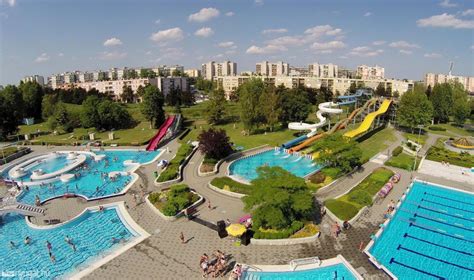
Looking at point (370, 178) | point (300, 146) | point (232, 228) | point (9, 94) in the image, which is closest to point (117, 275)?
point (232, 228)

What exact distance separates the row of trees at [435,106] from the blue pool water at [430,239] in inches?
1166

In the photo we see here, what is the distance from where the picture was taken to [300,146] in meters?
50.2

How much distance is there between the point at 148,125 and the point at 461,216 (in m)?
61.8

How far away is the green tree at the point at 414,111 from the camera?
5869cm

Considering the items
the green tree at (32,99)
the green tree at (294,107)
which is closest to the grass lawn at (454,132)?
the green tree at (294,107)

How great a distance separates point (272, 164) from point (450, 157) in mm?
26774

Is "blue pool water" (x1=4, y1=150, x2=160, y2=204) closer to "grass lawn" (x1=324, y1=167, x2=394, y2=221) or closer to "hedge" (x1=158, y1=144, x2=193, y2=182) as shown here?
"hedge" (x1=158, y1=144, x2=193, y2=182)

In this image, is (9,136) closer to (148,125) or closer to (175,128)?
(148,125)

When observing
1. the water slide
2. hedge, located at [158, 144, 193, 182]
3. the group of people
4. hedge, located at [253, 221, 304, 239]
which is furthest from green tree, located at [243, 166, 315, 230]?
the water slide

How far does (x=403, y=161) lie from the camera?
43.2 metres

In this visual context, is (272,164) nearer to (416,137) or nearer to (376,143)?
(376,143)

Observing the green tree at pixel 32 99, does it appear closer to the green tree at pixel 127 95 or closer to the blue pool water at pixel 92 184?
the green tree at pixel 127 95

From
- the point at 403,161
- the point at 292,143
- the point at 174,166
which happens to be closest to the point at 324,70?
the point at 292,143

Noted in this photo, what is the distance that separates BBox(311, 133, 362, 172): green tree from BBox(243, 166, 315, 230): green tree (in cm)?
1285
